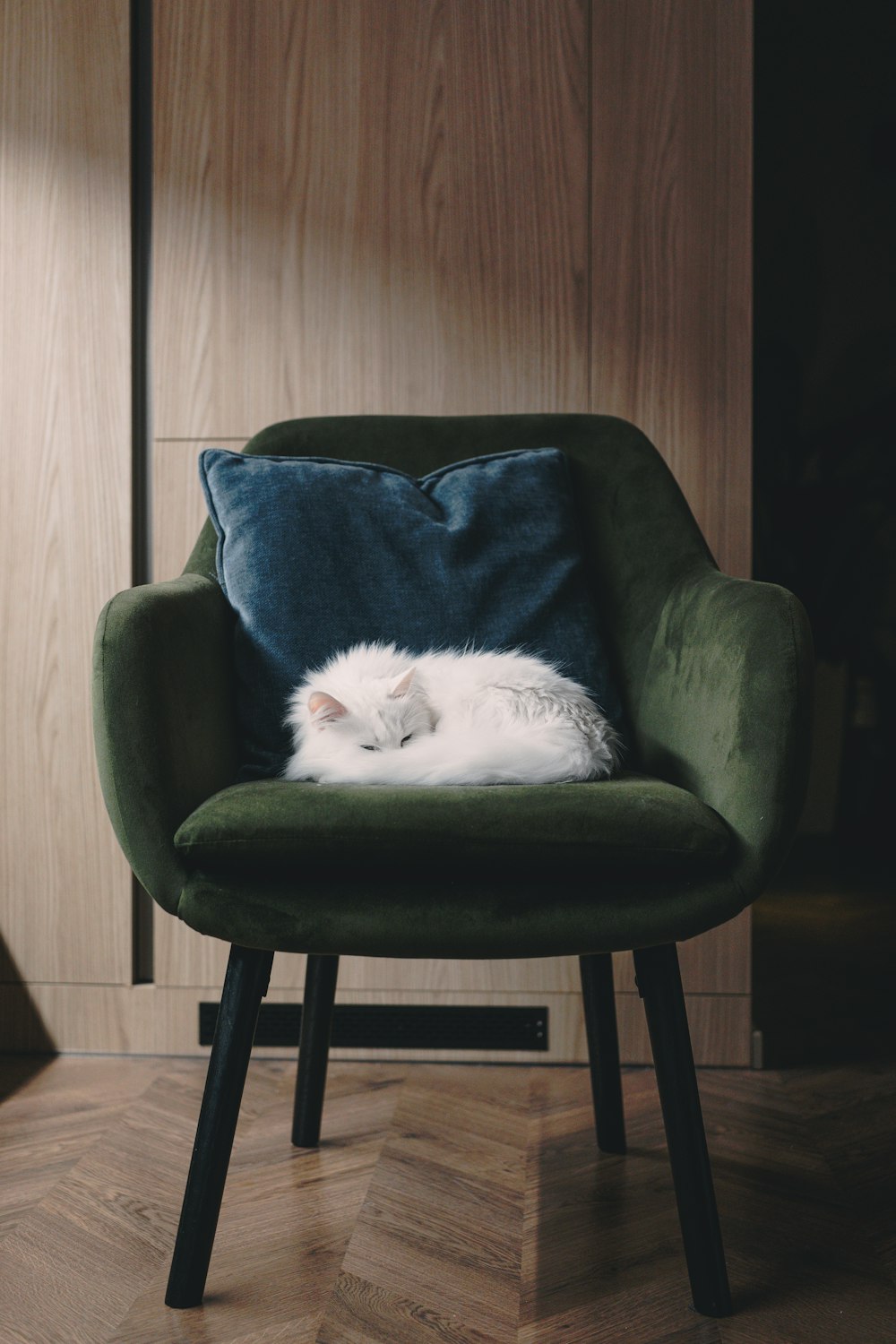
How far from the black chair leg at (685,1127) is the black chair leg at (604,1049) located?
315mm

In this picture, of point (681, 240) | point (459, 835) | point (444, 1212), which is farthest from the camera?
point (681, 240)

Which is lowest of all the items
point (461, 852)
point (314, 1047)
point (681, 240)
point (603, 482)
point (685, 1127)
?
point (314, 1047)

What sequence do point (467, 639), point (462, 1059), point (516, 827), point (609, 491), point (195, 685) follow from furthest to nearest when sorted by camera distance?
point (462, 1059), point (609, 491), point (467, 639), point (195, 685), point (516, 827)

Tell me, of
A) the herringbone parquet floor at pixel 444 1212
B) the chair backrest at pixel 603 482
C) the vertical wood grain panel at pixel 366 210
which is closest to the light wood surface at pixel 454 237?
the vertical wood grain panel at pixel 366 210

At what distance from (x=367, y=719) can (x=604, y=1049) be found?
592mm

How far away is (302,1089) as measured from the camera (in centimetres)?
144

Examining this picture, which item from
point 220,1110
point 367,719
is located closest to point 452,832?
point 367,719

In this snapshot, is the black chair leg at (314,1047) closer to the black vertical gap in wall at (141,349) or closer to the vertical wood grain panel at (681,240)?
the black vertical gap in wall at (141,349)

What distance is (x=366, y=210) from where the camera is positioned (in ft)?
6.05

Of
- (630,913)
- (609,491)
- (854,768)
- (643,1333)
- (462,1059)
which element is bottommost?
(462,1059)

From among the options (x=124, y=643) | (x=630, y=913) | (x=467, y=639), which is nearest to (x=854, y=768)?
(x=467, y=639)

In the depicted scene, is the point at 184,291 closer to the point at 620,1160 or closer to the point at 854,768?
the point at 620,1160

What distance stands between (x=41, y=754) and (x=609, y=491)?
1.12m

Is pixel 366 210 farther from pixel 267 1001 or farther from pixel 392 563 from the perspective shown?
pixel 267 1001
